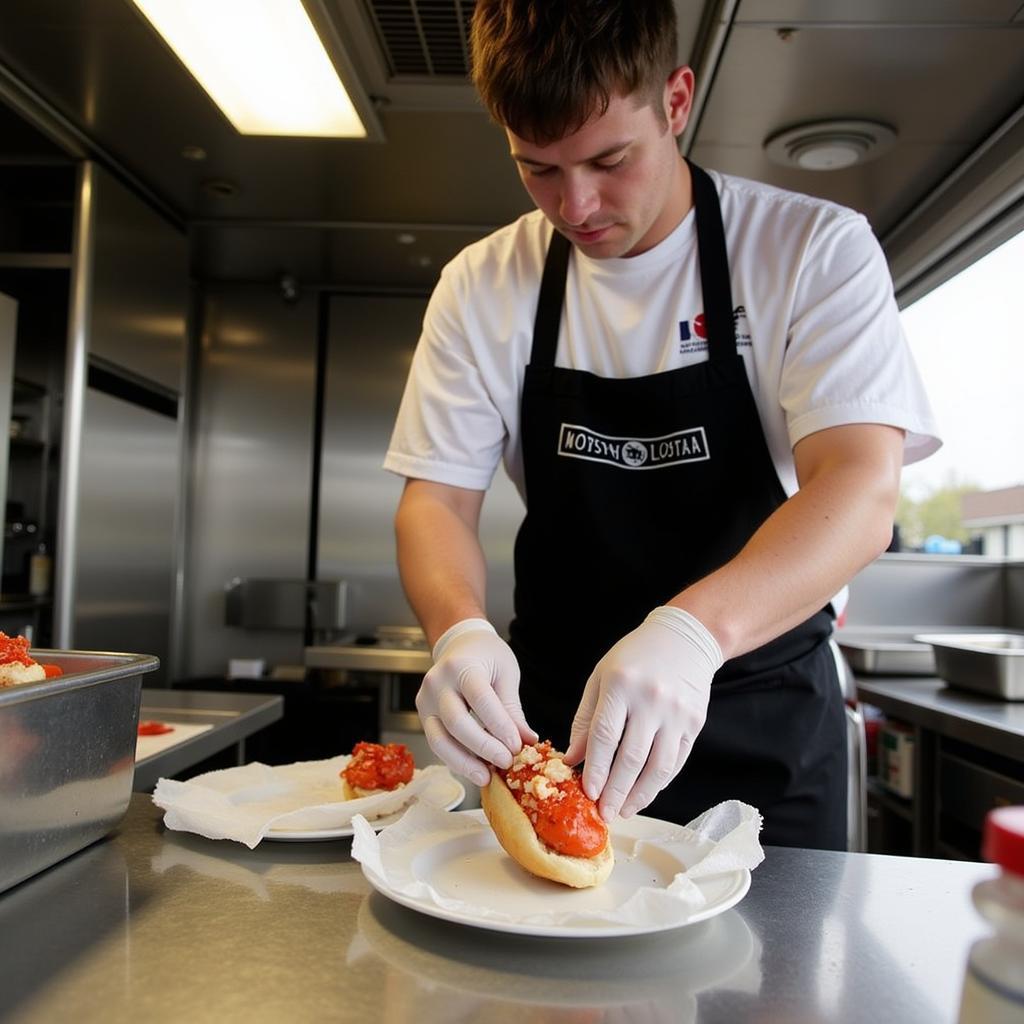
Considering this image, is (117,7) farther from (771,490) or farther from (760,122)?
(771,490)

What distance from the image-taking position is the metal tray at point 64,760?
891mm

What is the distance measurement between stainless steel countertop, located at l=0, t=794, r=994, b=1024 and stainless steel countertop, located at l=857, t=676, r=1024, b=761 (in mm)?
1412

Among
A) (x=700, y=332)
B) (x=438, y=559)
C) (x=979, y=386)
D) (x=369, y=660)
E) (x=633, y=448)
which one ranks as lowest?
(x=369, y=660)

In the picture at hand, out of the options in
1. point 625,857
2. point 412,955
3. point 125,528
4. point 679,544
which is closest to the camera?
point 412,955

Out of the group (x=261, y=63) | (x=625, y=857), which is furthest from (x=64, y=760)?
(x=261, y=63)

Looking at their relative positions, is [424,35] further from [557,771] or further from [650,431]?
[557,771]

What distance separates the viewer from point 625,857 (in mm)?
1054

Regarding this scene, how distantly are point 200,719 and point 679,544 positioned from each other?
130 centimetres

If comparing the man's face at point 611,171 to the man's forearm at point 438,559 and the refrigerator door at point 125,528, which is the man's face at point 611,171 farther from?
the refrigerator door at point 125,528

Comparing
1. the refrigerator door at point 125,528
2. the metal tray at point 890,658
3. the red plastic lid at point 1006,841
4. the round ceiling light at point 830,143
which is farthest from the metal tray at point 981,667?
the refrigerator door at point 125,528

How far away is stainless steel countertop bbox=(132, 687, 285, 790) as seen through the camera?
177cm

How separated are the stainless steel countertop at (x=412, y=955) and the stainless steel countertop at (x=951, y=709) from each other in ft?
4.63

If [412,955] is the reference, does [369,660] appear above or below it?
below

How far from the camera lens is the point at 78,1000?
2.33ft
